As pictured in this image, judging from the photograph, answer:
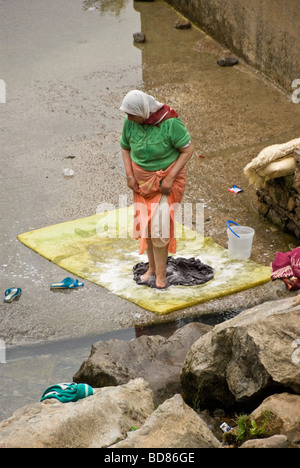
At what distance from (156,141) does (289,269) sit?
144cm

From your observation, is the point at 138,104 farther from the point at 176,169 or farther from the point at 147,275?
the point at 147,275

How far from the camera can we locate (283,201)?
22.3 feet

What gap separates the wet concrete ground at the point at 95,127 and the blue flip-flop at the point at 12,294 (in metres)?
0.05

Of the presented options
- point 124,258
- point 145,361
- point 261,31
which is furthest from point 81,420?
point 261,31

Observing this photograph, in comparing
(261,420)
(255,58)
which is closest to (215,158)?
(255,58)

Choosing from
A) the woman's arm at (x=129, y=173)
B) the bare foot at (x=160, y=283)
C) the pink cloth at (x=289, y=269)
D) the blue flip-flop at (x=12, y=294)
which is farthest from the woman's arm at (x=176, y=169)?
the blue flip-flop at (x=12, y=294)

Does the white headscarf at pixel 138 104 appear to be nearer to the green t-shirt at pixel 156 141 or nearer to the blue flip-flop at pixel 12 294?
the green t-shirt at pixel 156 141

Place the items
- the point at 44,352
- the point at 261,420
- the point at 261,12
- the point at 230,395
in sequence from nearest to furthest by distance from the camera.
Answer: the point at 261,420
the point at 230,395
the point at 44,352
the point at 261,12

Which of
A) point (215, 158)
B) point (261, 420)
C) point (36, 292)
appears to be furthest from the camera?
point (215, 158)

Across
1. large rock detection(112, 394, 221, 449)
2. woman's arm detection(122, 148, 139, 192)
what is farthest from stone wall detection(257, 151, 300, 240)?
large rock detection(112, 394, 221, 449)

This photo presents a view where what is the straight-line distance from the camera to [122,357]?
4848 mm

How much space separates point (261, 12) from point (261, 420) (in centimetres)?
772

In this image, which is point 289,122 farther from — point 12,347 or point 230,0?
point 12,347

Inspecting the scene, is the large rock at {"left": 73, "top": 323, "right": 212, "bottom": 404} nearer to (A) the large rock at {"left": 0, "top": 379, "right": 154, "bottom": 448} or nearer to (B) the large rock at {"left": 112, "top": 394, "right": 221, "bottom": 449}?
(A) the large rock at {"left": 0, "top": 379, "right": 154, "bottom": 448}
